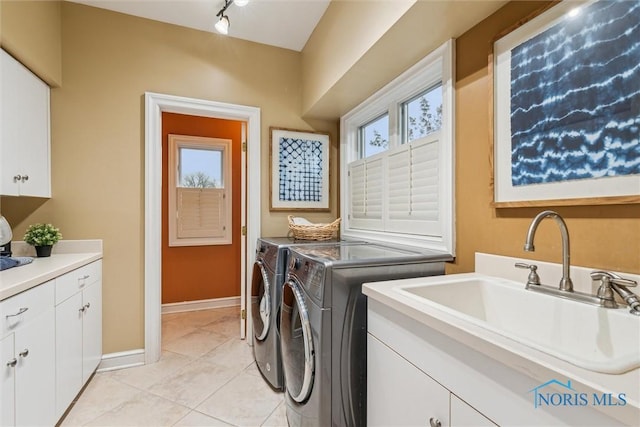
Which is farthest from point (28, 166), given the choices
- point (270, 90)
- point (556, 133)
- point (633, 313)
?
point (633, 313)

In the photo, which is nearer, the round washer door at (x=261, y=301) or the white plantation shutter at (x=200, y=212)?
the round washer door at (x=261, y=301)

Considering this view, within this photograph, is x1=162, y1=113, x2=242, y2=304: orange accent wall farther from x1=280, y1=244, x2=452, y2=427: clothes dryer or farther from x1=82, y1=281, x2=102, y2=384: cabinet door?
x1=280, y1=244, x2=452, y2=427: clothes dryer

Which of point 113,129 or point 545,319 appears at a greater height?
point 113,129

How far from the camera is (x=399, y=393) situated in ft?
3.26

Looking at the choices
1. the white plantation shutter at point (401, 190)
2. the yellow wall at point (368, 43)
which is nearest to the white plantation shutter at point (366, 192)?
the white plantation shutter at point (401, 190)

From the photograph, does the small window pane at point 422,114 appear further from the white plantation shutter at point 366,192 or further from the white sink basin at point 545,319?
the white sink basin at point 545,319

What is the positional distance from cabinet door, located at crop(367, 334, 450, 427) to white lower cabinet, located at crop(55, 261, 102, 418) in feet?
5.27

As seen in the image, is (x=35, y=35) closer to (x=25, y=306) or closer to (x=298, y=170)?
(x=25, y=306)

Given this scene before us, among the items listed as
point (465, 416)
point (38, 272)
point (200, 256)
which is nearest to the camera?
point (465, 416)

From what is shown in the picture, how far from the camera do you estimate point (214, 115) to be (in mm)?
2533

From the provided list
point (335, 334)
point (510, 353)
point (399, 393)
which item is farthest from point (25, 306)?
point (510, 353)

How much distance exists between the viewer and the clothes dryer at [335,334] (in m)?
1.26

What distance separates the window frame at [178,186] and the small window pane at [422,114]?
2380 millimetres

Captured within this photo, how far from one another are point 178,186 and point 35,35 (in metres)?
1.86
